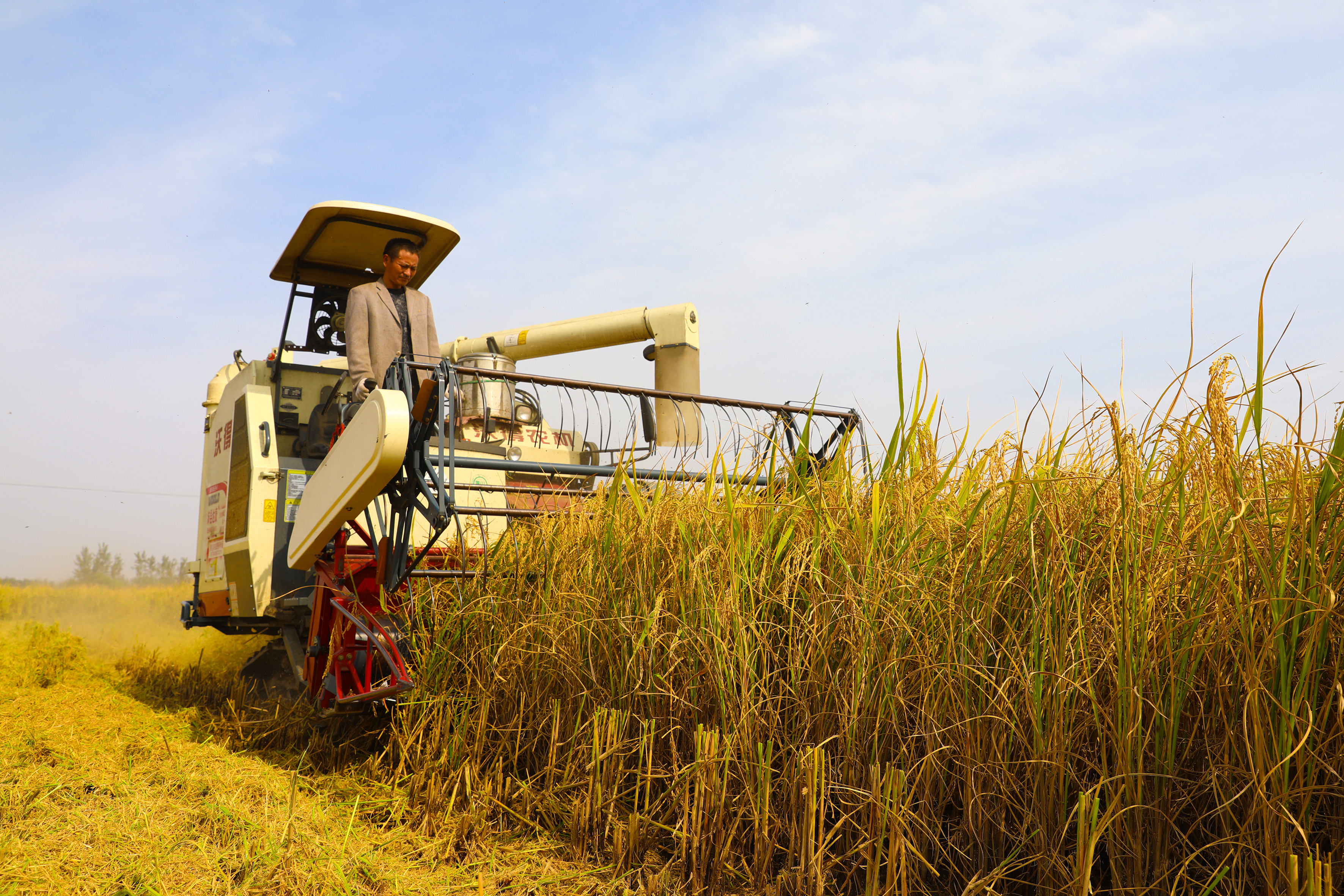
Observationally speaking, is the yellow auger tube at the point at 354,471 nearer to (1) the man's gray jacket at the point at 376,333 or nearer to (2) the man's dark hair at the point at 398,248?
(1) the man's gray jacket at the point at 376,333

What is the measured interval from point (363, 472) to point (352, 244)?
247cm

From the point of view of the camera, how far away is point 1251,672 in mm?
1996

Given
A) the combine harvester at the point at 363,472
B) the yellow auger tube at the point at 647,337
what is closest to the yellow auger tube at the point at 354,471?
the combine harvester at the point at 363,472

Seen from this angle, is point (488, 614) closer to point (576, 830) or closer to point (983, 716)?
point (576, 830)

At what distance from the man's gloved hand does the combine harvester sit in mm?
110

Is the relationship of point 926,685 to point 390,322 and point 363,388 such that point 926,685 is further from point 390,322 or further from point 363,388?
point 390,322

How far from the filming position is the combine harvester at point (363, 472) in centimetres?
393

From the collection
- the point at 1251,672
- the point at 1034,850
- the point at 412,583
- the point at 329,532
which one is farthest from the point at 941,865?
the point at 329,532

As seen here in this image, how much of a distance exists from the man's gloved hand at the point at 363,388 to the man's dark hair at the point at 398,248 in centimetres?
92

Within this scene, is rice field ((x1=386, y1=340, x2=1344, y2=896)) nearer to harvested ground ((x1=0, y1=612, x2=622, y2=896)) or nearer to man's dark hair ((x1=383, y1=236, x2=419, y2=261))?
harvested ground ((x1=0, y1=612, x2=622, y2=896))

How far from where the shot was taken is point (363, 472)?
3902 mm

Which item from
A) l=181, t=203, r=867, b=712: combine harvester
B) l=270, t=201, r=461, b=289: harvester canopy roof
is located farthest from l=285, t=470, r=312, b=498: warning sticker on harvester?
l=270, t=201, r=461, b=289: harvester canopy roof

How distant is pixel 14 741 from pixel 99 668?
11.4 ft

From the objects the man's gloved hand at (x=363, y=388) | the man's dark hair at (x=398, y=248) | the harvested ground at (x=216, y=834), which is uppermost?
the man's dark hair at (x=398, y=248)
